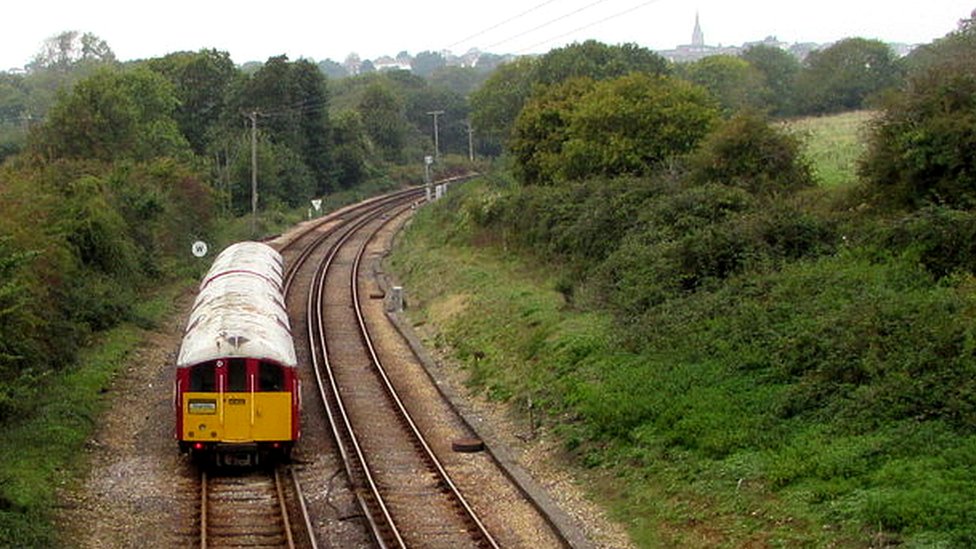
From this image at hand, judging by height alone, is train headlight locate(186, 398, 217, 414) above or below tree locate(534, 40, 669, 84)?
below

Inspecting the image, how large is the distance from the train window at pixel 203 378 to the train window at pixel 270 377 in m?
0.75

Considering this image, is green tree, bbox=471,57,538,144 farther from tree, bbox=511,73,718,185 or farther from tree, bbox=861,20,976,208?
tree, bbox=861,20,976,208

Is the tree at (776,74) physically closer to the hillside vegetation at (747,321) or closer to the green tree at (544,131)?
the green tree at (544,131)

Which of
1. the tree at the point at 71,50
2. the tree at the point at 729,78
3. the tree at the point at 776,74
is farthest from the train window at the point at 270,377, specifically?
the tree at the point at 71,50

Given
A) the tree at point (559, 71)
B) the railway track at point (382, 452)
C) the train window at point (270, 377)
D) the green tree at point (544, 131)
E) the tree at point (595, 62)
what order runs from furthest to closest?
the tree at point (559, 71) → the tree at point (595, 62) → the green tree at point (544, 131) → the train window at point (270, 377) → the railway track at point (382, 452)

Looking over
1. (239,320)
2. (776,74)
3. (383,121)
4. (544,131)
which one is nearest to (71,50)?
(383,121)

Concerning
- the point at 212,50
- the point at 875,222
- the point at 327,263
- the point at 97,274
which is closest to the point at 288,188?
the point at 212,50

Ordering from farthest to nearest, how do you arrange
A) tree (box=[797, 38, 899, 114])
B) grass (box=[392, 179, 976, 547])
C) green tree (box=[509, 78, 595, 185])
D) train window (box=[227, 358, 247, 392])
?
tree (box=[797, 38, 899, 114]) → green tree (box=[509, 78, 595, 185]) → train window (box=[227, 358, 247, 392]) → grass (box=[392, 179, 976, 547])

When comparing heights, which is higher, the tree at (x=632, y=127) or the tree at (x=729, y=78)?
the tree at (x=729, y=78)

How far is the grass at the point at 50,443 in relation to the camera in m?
15.4

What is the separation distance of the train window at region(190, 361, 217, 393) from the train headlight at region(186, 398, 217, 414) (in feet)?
0.52

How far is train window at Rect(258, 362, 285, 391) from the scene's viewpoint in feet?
64.1

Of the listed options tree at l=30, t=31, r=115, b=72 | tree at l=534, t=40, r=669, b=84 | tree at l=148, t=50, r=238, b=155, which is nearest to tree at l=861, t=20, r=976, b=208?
tree at l=534, t=40, r=669, b=84

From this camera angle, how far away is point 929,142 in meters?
24.8
